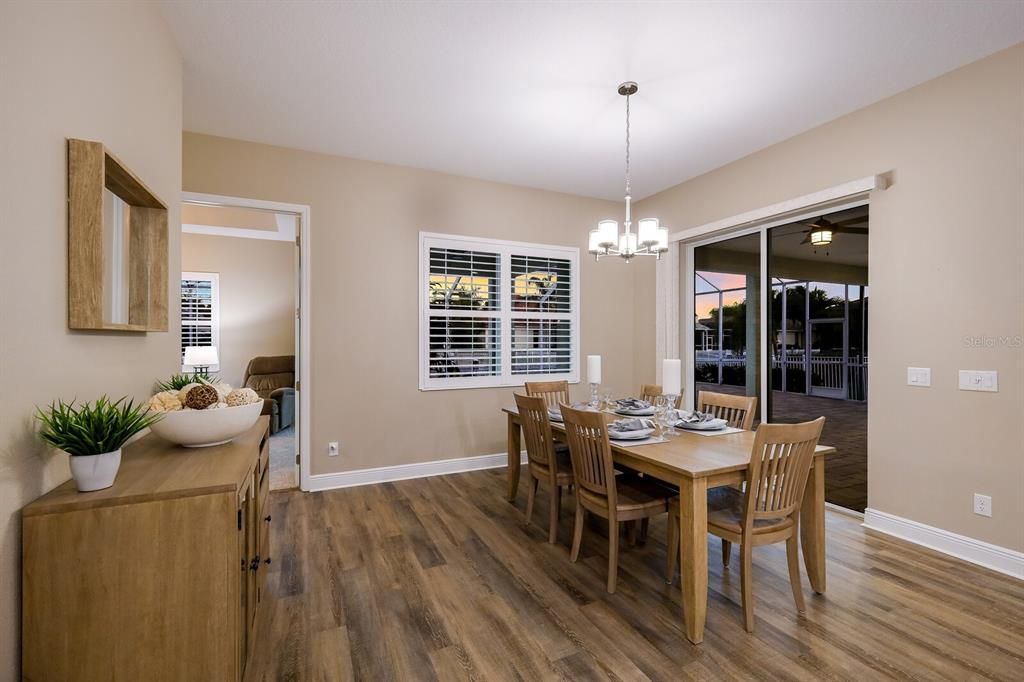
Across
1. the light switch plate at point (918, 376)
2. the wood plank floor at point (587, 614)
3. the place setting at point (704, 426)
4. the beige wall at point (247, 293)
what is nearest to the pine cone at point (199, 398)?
the wood plank floor at point (587, 614)

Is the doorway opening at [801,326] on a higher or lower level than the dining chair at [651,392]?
higher

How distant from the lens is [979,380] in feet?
8.72

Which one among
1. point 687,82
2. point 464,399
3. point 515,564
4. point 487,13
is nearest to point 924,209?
point 687,82

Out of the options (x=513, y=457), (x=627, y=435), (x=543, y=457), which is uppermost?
(x=627, y=435)

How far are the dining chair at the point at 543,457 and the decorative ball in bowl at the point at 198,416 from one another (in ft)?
5.46

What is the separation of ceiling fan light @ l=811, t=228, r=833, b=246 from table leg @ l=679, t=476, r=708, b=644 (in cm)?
269

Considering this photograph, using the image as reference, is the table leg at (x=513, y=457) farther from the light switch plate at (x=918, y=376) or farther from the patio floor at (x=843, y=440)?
the light switch plate at (x=918, y=376)

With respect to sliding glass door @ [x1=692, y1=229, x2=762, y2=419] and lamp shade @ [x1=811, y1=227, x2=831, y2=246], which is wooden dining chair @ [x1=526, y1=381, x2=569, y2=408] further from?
lamp shade @ [x1=811, y1=227, x2=831, y2=246]

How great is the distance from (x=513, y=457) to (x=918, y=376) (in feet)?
9.04

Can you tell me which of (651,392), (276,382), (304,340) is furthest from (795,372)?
(276,382)

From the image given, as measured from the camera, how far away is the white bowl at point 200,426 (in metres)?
1.65

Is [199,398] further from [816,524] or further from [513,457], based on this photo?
[816,524]

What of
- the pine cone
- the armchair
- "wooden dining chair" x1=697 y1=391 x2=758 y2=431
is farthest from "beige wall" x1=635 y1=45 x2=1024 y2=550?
the armchair

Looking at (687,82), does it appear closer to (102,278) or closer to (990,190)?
(990,190)
